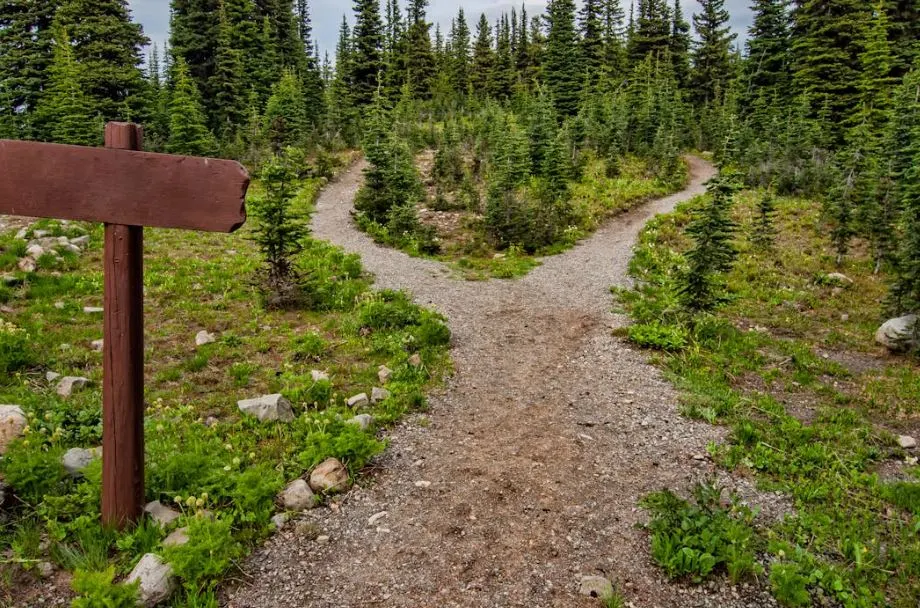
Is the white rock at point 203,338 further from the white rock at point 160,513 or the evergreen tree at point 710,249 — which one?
the evergreen tree at point 710,249

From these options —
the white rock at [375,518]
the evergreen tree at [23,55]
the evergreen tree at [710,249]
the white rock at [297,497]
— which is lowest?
the white rock at [375,518]

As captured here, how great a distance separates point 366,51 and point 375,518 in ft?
131

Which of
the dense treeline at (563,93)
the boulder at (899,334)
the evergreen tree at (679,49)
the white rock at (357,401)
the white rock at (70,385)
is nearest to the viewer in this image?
the white rock at (70,385)

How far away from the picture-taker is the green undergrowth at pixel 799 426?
4.57m

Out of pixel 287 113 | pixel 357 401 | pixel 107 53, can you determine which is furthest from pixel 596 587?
pixel 107 53

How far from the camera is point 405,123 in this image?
40.2 meters

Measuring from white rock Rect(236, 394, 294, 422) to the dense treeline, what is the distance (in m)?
14.4

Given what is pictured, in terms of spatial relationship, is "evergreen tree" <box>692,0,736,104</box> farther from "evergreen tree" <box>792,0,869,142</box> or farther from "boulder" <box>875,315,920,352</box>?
"boulder" <box>875,315,920,352</box>

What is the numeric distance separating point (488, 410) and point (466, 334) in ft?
11.1

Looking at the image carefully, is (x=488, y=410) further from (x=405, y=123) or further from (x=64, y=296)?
(x=405, y=123)

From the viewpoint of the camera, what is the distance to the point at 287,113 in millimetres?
34781

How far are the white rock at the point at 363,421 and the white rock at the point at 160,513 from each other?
7.33ft

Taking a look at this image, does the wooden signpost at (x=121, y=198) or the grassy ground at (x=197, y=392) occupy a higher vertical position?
the wooden signpost at (x=121, y=198)

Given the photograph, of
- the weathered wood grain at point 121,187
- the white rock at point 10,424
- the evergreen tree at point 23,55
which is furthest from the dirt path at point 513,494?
the evergreen tree at point 23,55
